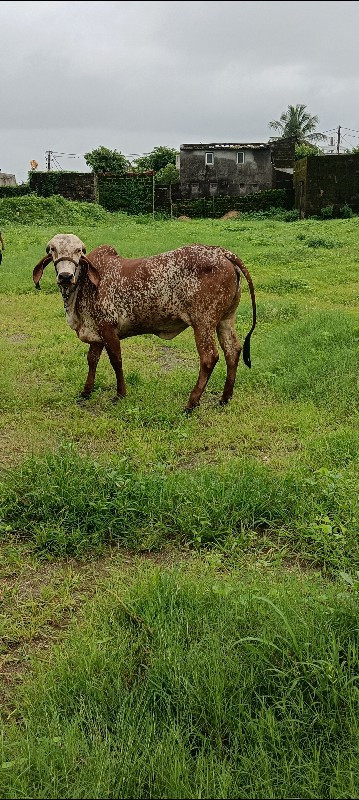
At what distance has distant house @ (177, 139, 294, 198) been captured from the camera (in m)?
38.6

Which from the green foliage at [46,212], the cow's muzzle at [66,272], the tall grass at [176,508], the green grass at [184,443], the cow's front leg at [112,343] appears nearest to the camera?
the tall grass at [176,508]

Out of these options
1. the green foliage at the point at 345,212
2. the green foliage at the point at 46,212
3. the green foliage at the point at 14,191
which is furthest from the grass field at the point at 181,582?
the green foliage at the point at 14,191

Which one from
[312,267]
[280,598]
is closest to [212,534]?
[280,598]

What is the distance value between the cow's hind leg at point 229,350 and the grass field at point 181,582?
160 mm

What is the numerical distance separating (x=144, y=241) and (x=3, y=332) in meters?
9.45

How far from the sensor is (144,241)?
1772 cm

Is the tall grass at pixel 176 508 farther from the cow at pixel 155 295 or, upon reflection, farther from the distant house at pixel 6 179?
the distant house at pixel 6 179

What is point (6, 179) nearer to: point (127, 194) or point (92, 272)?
point (127, 194)

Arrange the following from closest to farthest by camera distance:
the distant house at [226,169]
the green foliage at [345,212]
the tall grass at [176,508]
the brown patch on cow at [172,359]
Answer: the tall grass at [176,508], the brown patch on cow at [172,359], the green foliage at [345,212], the distant house at [226,169]

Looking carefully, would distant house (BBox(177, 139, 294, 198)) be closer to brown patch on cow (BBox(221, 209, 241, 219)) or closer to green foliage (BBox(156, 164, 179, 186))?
green foliage (BBox(156, 164, 179, 186))

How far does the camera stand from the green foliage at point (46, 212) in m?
25.8

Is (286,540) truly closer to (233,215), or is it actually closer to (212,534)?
(212,534)

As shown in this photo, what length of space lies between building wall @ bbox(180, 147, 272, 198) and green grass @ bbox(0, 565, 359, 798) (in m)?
38.4

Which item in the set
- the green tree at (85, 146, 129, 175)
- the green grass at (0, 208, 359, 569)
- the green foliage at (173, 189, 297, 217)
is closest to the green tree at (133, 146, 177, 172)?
the green tree at (85, 146, 129, 175)
